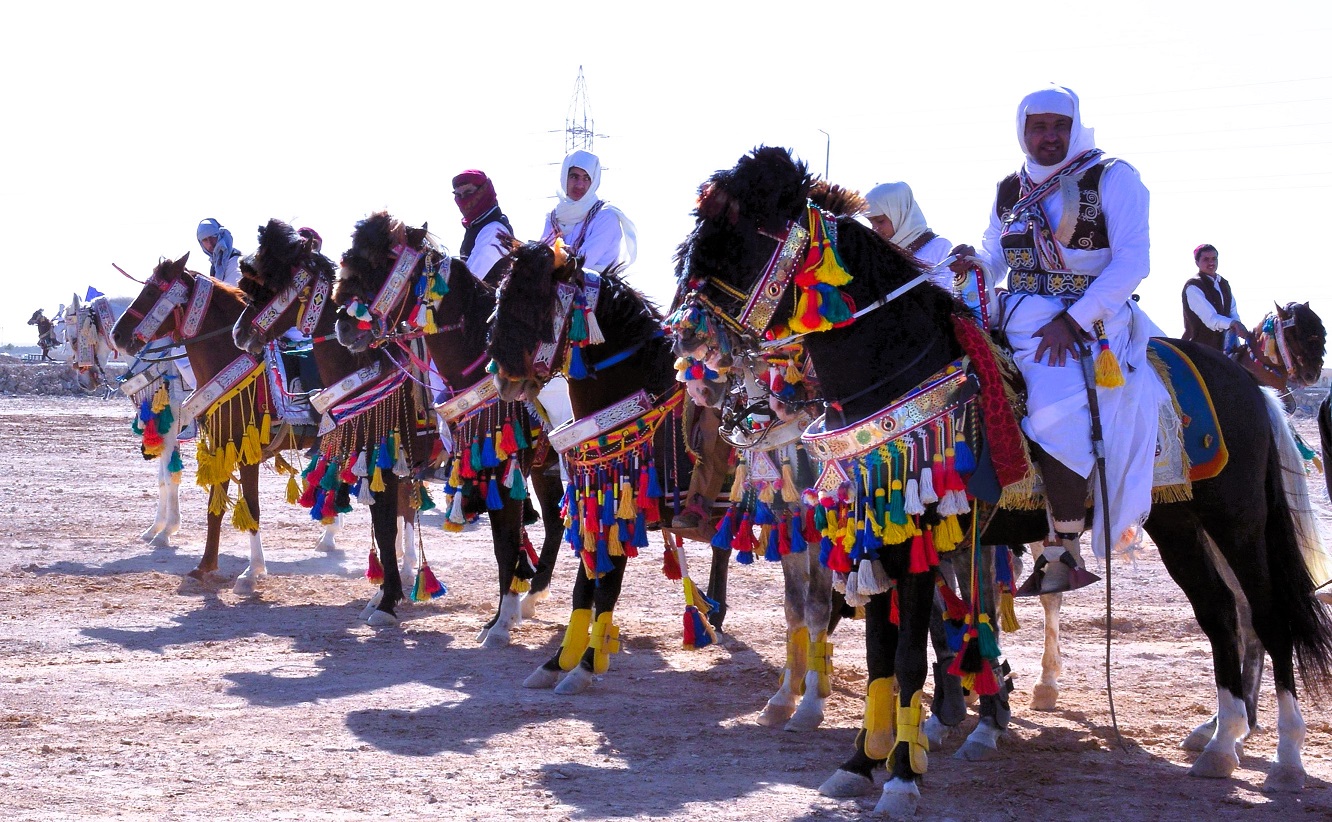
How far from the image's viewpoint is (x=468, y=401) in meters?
8.64

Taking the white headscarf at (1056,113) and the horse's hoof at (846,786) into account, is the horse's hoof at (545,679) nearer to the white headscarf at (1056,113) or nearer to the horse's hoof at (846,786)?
the horse's hoof at (846,786)

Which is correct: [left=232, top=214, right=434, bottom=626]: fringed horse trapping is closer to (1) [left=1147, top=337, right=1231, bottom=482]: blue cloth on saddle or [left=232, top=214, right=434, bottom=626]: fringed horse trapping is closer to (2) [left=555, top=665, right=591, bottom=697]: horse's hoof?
(2) [left=555, top=665, right=591, bottom=697]: horse's hoof

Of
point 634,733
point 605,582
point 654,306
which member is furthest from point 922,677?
point 654,306

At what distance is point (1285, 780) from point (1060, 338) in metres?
2.12

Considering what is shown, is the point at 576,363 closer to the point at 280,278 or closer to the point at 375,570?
the point at 375,570

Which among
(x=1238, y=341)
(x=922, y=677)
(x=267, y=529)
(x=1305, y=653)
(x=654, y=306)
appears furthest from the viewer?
(x=267, y=529)

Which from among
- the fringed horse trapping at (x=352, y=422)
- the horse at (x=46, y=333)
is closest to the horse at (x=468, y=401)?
the fringed horse trapping at (x=352, y=422)

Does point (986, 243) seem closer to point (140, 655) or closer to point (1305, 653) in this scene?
point (1305, 653)

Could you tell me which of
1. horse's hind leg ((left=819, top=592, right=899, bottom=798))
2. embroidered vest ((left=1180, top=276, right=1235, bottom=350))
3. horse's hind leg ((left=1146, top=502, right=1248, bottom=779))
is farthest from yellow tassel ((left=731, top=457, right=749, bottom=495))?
embroidered vest ((left=1180, top=276, right=1235, bottom=350))

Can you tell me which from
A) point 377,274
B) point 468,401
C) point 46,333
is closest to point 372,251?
point 377,274

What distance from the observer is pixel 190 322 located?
37.5 ft

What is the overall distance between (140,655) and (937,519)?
551 cm

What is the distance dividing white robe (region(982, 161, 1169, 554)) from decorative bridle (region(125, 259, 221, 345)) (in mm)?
7930

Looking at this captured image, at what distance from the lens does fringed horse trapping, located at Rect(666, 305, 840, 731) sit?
6.50 meters
